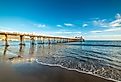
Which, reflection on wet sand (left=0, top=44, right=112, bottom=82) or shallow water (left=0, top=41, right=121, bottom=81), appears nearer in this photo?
reflection on wet sand (left=0, top=44, right=112, bottom=82)

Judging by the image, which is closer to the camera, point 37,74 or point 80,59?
point 37,74

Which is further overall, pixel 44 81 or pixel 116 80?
pixel 116 80

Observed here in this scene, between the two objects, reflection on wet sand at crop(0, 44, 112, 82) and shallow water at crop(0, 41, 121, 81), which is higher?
reflection on wet sand at crop(0, 44, 112, 82)

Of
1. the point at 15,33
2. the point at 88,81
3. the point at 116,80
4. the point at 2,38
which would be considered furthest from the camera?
the point at 2,38

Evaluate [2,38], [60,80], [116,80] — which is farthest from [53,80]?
[2,38]

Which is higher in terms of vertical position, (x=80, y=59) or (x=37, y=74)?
(x=37, y=74)

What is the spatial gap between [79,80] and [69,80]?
0.57 m

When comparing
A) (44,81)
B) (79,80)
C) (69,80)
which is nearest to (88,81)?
(79,80)

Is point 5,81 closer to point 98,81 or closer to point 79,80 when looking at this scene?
point 79,80

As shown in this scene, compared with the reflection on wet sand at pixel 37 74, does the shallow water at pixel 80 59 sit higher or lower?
lower

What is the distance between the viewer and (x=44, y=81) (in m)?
7.89

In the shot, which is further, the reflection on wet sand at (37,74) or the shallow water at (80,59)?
the shallow water at (80,59)

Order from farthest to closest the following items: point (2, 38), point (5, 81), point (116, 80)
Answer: point (2, 38), point (116, 80), point (5, 81)

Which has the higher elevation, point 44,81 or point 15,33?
point 15,33
